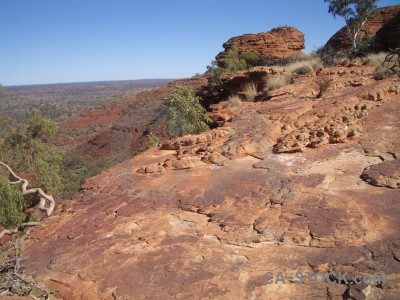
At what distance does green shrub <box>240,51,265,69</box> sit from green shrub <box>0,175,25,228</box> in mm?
17066

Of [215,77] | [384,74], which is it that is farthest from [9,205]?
[215,77]

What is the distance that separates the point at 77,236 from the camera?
3.44 m

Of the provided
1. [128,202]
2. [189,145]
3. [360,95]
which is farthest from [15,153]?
[360,95]

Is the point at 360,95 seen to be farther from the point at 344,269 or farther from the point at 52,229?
the point at 52,229

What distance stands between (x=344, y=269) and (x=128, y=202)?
104 inches

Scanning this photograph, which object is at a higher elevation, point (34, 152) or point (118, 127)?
point (34, 152)

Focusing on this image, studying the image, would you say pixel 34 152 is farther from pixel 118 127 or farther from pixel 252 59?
pixel 118 127

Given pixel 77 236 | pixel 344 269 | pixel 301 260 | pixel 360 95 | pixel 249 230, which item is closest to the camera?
pixel 344 269

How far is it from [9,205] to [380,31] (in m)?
21.0

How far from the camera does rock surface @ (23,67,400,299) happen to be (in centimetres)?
251

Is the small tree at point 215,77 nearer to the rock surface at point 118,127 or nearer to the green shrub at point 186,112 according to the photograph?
the rock surface at point 118,127

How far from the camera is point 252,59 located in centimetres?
2183

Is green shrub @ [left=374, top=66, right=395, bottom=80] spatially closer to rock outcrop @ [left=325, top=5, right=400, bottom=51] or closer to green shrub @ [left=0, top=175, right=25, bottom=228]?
green shrub @ [left=0, top=175, right=25, bottom=228]

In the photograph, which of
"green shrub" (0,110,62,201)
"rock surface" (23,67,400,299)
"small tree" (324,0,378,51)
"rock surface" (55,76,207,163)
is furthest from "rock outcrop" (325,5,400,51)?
"green shrub" (0,110,62,201)
